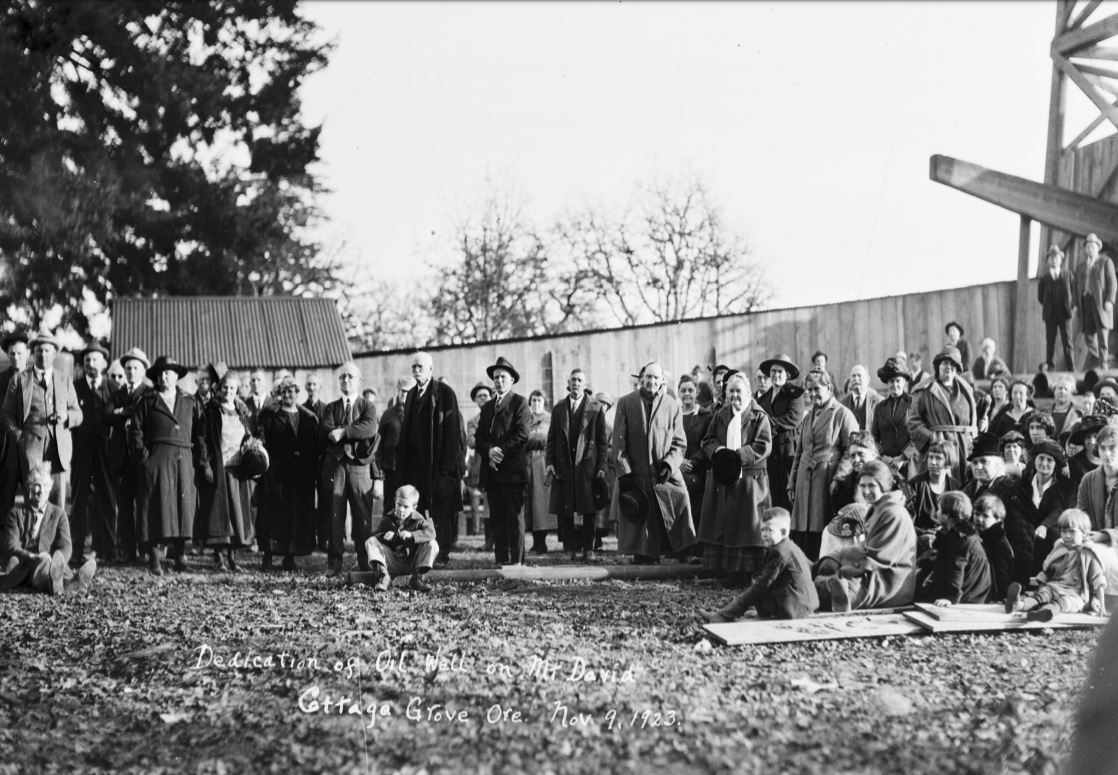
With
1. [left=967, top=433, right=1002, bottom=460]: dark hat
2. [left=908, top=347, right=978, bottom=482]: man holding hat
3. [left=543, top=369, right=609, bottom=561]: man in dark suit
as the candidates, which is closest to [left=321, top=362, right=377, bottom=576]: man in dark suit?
[left=543, top=369, right=609, bottom=561]: man in dark suit

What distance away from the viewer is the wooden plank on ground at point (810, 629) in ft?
17.4

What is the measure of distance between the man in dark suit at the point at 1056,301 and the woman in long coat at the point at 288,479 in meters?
8.62

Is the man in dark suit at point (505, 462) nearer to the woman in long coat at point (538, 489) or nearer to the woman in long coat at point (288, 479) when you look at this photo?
the woman in long coat at point (288, 479)

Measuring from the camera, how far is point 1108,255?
12070 millimetres

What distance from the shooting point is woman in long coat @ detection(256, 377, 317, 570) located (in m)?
9.13

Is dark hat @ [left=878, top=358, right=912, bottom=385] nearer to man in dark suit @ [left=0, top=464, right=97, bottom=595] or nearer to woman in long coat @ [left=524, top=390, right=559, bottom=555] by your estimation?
woman in long coat @ [left=524, top=390, right=559, bottom=555]

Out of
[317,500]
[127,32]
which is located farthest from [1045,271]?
[127,32]

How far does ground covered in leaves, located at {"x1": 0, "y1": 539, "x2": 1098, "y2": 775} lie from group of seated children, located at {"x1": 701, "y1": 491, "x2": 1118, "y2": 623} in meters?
0.37

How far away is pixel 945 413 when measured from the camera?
27.8ft

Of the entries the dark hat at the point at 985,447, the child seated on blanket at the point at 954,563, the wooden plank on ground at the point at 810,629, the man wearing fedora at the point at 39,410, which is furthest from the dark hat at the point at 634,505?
the man wearing fedora at the point at 39,410

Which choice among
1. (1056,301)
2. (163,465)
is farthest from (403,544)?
(1056,301)

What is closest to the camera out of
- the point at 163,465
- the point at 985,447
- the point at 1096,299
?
the point at 985,447

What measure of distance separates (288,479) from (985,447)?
5549 mm

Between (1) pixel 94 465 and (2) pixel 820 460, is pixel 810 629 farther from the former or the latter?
(1) pixel 94 465
